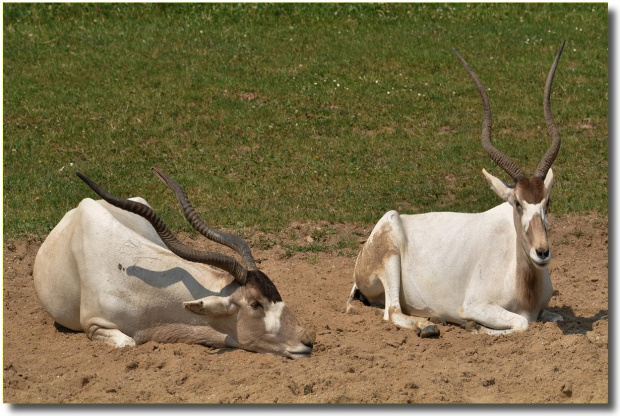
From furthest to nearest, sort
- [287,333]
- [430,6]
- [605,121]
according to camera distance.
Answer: [430,6]
[605,121]
[287,333]

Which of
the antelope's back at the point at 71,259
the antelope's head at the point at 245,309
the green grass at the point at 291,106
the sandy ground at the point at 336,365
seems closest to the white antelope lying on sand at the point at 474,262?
the sandy ground at the point at 336,365

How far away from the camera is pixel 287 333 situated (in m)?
8.55

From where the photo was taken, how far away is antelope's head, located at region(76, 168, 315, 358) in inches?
→ 337

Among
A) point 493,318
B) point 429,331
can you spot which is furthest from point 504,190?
point 429,331

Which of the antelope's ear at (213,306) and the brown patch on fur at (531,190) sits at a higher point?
the brown patch on fur at (531,190)

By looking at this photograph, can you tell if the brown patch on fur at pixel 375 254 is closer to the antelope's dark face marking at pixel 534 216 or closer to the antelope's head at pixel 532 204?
the antelope's head at pixel 532 204

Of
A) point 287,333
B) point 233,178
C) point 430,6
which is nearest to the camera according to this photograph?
point 287,333

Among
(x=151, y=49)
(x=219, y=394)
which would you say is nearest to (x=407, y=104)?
(x=151, y=49)

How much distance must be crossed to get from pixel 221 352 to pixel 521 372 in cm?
242

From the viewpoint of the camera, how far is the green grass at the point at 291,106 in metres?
13.4

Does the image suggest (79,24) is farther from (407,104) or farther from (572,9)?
(572,9)

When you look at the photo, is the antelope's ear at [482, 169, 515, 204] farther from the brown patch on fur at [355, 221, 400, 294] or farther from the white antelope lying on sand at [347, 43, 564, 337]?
A: the brown patch on fur at [355, 221, 400, 294]

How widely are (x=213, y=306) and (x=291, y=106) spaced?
26.7 ft

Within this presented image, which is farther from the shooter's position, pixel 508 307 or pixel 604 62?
pixel 604 62
